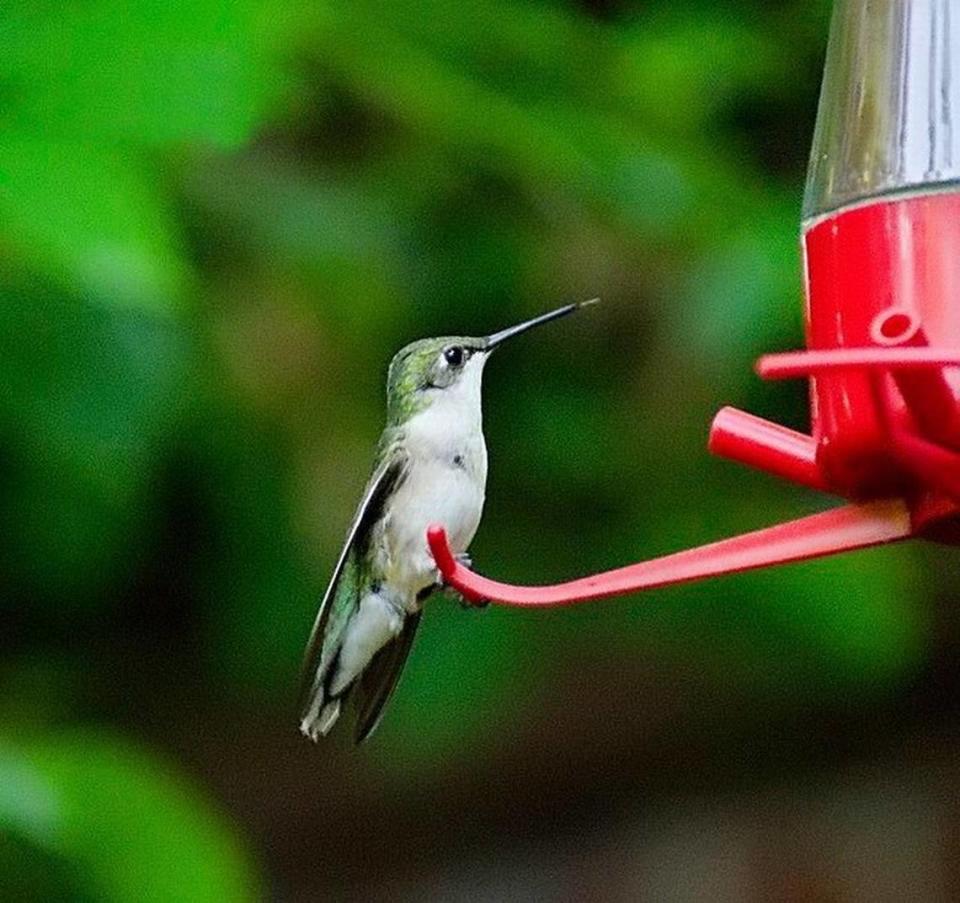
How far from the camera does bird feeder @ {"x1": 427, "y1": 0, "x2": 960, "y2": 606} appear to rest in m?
1.77

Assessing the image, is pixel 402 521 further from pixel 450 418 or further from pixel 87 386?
pixel 87 386

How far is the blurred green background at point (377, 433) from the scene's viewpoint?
275cm

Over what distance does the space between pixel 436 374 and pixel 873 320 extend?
43.0 inches

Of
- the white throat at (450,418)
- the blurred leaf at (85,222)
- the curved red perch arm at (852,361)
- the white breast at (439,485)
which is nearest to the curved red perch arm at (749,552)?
the curved red perch arm at (852,361)

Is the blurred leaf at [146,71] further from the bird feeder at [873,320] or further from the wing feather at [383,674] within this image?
the wing feather at [383,674]

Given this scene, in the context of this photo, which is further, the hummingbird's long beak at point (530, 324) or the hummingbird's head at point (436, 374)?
the hummingbird's head at point (436, 374)

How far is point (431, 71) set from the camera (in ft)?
Answer: 9.77

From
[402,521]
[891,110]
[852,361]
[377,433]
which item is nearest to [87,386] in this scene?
[402,521]

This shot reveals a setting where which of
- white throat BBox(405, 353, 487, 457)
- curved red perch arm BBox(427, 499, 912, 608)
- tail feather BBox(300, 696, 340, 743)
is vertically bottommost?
tail feather BBox(300, 696, 340, 743)

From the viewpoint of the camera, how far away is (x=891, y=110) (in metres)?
2.13

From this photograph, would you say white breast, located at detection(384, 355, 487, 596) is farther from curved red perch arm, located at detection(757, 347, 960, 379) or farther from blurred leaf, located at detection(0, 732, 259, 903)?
curved red perch arm, located at detection(757, 347, 960, 379)

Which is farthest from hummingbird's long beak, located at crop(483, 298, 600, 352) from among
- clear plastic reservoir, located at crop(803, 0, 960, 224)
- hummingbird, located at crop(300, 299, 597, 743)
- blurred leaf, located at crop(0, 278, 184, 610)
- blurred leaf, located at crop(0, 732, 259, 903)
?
blurred leaf, located at crop(0, 732, 259, 903)

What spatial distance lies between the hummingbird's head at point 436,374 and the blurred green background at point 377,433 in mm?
287

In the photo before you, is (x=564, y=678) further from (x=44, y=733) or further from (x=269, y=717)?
(x=44, y=733)
